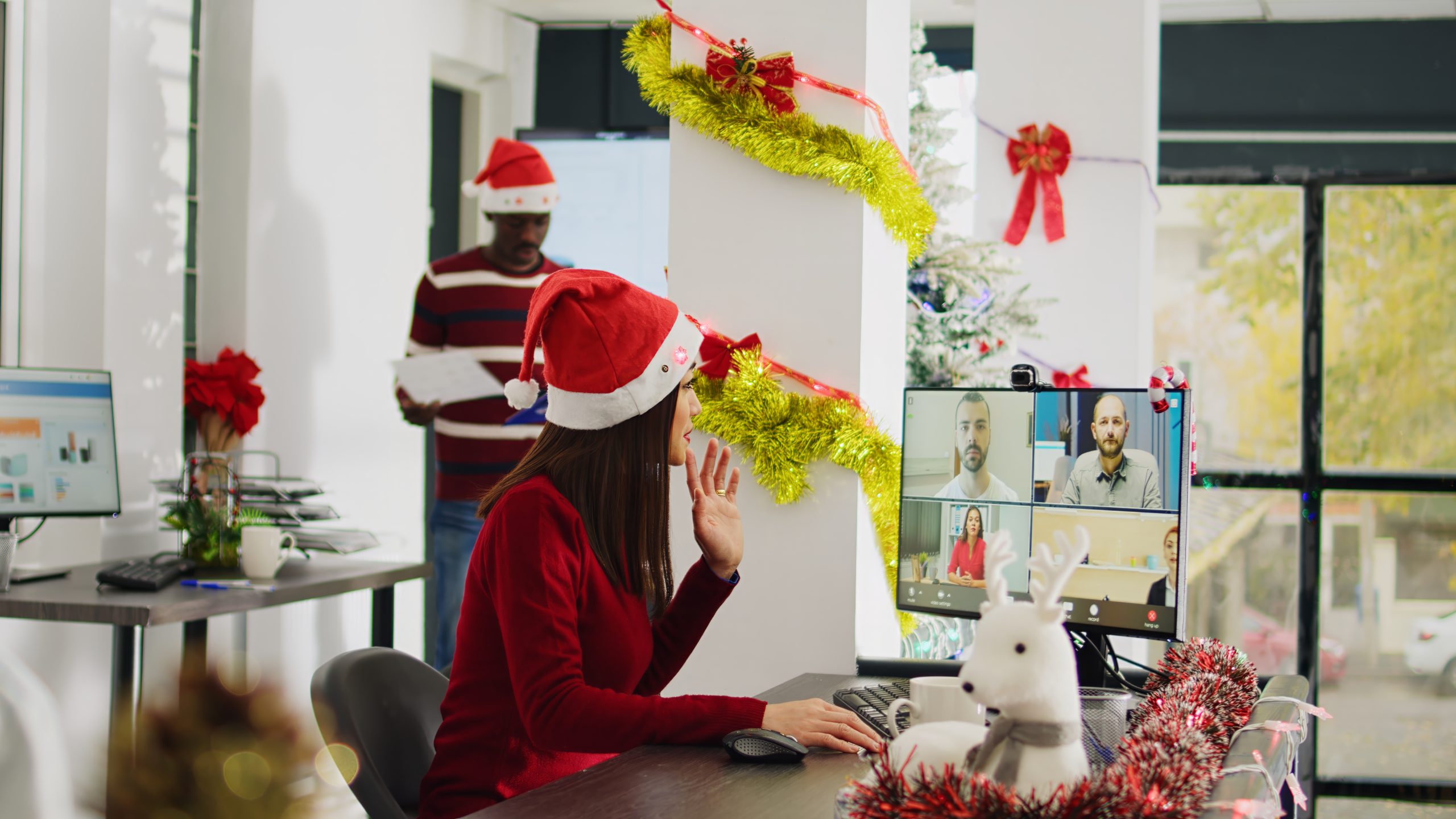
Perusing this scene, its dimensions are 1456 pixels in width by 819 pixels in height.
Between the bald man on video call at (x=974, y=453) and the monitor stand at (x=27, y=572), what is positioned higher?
the bald man on video call at (x=974, y=453)

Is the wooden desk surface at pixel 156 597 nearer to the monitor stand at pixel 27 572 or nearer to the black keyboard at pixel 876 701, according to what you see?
the monitor stand at pixel 27 572

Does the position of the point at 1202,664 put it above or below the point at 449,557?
above

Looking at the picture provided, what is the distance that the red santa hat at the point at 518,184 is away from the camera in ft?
11.5

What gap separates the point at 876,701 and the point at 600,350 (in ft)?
1.95

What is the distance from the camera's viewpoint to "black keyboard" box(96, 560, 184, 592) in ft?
7.68

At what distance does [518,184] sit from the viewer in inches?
138

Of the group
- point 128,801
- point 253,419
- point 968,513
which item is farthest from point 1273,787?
point 253,419

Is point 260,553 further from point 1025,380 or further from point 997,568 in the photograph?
point 997,568

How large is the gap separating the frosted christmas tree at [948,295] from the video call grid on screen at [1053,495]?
1.07 metres

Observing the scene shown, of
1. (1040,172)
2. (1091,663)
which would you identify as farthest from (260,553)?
(1040,172)

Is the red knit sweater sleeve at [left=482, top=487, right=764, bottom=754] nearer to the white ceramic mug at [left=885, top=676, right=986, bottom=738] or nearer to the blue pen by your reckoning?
the white ceramic mug at [left=885, top=676, right=986, bottom=738]

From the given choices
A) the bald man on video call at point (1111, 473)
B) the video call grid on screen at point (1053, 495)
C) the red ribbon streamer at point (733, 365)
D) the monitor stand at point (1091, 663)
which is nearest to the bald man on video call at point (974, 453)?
the video call grid on screen at point (1053, 495)

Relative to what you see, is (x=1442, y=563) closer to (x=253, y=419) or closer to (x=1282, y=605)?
(x=1282, y=605)

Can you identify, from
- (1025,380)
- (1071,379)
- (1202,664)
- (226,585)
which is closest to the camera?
(1202,664)
